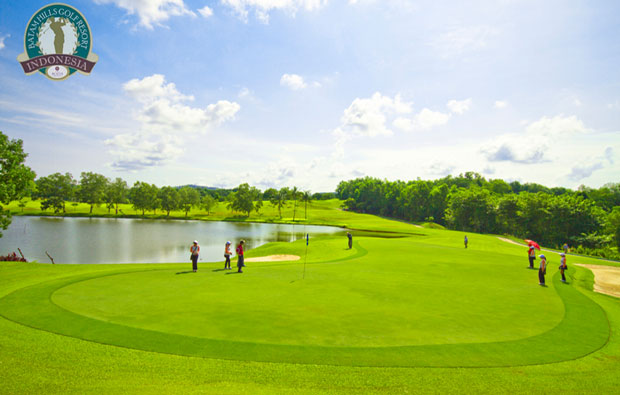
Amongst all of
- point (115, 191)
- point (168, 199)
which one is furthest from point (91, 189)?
point (168, 199)

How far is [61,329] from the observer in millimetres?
9602

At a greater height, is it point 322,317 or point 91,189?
point 91,189

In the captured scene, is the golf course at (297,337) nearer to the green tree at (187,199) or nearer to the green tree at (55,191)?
the green tree at (187,199)

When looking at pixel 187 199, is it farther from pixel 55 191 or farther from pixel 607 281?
pixel 607 281

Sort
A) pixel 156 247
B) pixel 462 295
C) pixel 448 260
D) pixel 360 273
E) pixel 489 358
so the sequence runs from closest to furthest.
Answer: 1. pixel 489 358
2. pixel 462 295
3. pixel 360 273
4. pixel 448 260
5. pixel 156 247

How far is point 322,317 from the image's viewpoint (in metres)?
11.6

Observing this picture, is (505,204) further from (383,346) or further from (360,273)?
(383,346)

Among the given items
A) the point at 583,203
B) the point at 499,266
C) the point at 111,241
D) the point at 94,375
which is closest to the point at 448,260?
the point at 499,266

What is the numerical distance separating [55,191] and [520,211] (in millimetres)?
159694

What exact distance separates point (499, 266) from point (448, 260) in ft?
13.2

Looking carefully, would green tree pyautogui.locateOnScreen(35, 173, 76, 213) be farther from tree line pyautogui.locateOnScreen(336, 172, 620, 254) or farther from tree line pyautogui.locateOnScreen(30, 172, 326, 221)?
tree line pyautogui.locateOnScreen(336, 172, 620, 254)

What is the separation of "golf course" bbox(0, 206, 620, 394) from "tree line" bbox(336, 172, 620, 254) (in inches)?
2345

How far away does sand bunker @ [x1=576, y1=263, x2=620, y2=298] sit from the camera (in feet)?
67.6

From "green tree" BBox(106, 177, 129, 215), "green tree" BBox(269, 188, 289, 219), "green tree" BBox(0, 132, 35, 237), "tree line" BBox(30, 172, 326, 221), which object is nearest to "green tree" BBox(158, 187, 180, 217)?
"tree line" BBox(30, 172, 326, 221)
